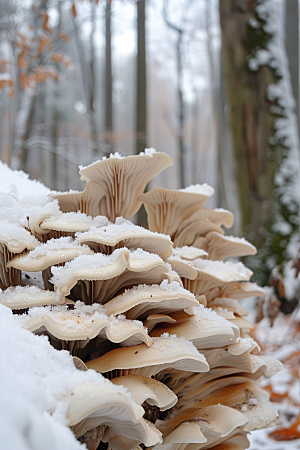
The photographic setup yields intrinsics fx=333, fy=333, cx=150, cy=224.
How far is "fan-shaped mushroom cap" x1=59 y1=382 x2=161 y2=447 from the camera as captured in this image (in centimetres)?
88

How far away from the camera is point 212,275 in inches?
64.2

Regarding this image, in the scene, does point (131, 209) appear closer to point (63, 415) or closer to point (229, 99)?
point (63, 415)

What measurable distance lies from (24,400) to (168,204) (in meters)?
1.32

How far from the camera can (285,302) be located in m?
3.92

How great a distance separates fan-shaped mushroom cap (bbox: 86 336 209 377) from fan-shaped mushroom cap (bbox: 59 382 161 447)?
17cm

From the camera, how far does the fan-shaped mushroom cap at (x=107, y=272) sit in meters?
1.19

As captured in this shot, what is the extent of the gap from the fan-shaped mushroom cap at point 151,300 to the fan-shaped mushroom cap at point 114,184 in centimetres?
60

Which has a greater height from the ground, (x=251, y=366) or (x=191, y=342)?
(x=191, y=342)

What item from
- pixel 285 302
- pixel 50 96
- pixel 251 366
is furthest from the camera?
pixel 50 96

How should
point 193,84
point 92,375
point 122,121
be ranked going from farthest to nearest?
point 122,121 < point 193,84 < point 92,375

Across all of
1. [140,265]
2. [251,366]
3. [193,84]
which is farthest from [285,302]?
[193,84]

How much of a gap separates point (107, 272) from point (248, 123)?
11.2 ft

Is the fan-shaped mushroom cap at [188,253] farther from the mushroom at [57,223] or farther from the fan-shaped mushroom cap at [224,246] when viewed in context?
the mushroom at [57,223]

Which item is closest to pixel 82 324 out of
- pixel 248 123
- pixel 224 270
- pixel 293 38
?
pixel 224 270
